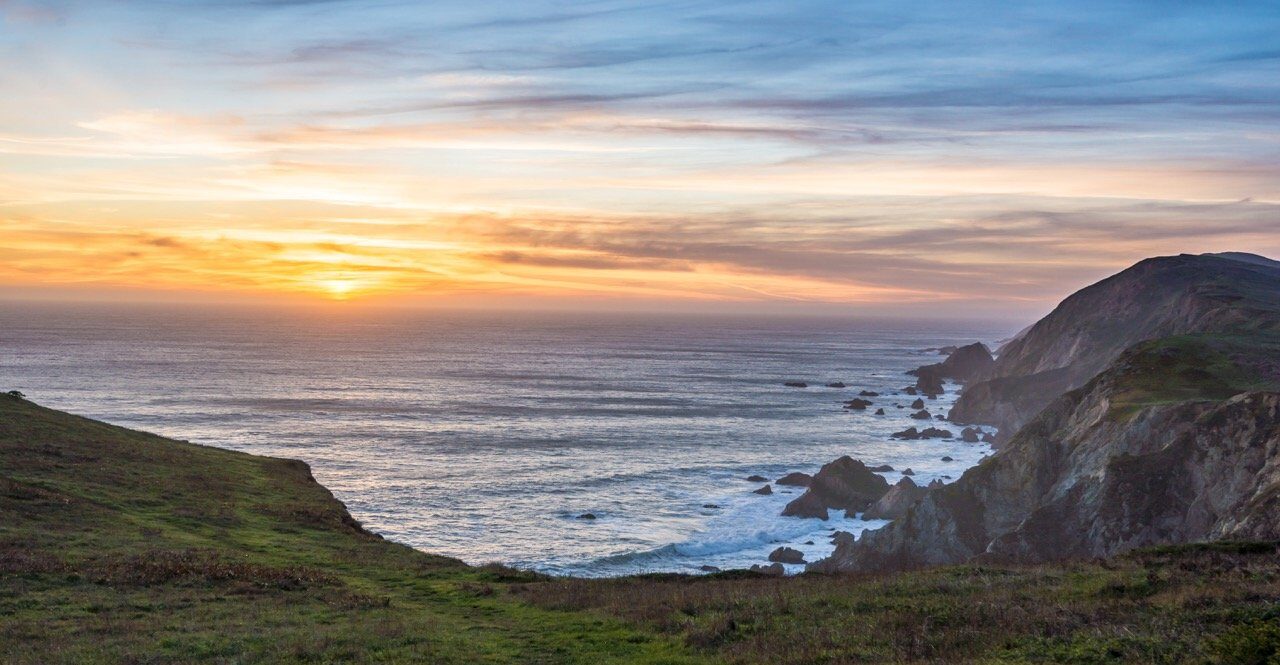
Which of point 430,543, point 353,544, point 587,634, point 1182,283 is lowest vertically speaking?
point 430,543

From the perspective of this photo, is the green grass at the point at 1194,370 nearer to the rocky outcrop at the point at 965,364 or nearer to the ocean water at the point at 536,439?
the ocean water at the point at 536,439

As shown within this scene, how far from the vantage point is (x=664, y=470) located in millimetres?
74750

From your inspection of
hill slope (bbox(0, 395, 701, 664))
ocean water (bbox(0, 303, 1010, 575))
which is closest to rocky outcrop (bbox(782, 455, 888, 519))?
ocean water (bbox(0, 303, 1010, 575))

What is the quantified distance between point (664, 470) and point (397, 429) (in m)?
36.5

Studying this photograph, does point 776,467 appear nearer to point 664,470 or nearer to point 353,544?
point 664,470

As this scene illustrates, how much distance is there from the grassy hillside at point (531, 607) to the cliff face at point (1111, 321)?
69361mm

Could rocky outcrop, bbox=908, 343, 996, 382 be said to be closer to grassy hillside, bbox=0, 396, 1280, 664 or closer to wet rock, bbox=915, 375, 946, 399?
wet rock, bbox=915, 375, 946, 399

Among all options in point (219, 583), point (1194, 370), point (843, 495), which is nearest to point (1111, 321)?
point (1194, 370)

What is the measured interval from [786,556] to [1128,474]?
778 inches

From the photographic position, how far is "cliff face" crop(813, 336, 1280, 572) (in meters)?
37.2

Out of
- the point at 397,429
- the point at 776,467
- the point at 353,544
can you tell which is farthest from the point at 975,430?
the point at 353,544

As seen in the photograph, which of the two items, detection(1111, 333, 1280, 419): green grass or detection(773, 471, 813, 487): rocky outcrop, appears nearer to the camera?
detection(1111, 333, 1280, 419): green grass

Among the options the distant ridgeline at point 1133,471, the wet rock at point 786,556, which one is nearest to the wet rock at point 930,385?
the distant ridgeline at point 1133,471

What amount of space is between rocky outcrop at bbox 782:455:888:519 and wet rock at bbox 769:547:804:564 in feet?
32.9
